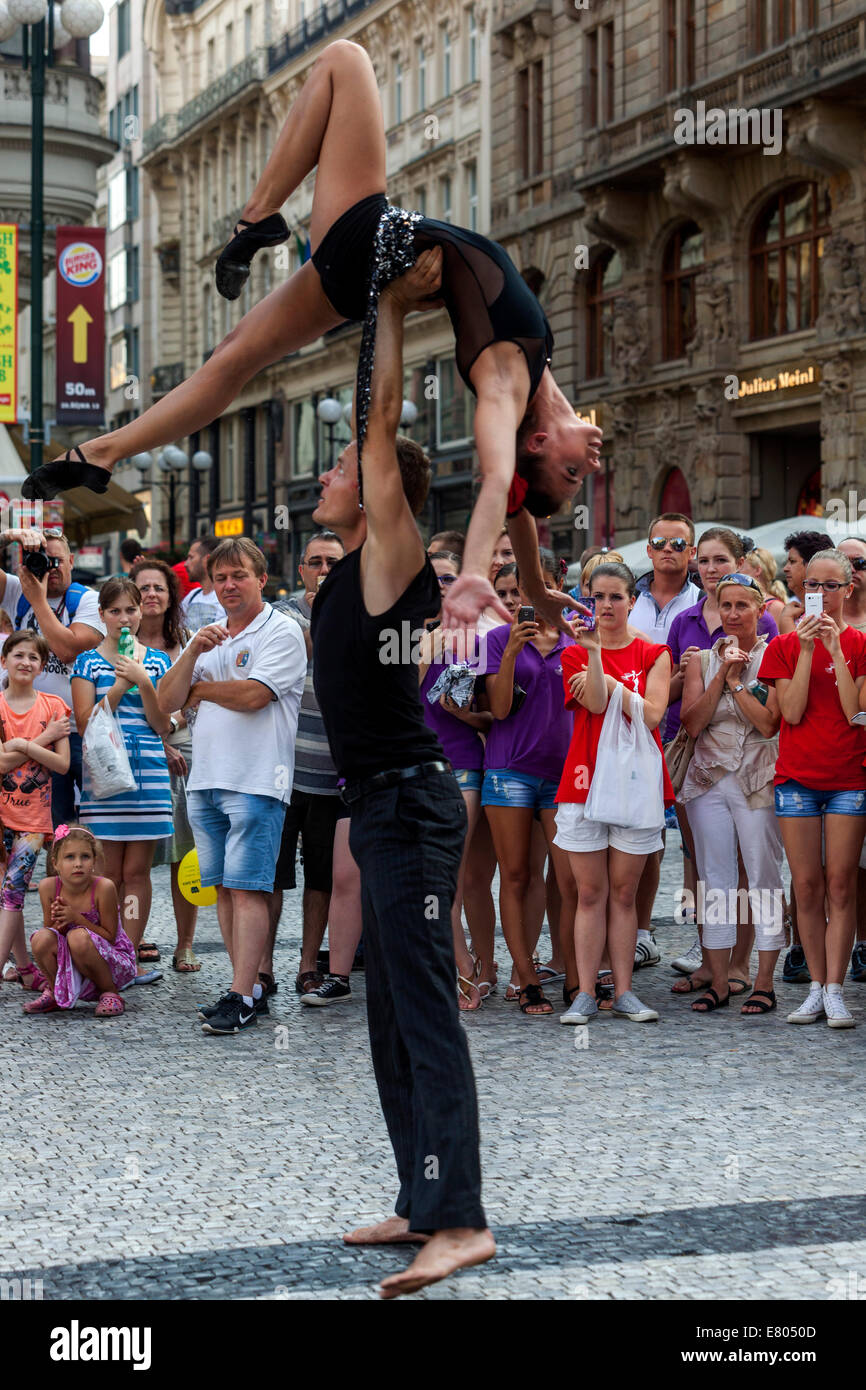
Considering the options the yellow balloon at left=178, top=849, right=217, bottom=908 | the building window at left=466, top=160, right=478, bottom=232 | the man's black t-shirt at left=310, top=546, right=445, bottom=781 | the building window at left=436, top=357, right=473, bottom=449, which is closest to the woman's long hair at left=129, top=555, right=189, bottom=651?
the yellow balloon at left=178, top=849, right=217, bottom=908

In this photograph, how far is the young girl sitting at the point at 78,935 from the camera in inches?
315

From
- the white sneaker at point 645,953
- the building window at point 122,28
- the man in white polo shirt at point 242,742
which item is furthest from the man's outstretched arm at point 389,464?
the building window at point 122,28

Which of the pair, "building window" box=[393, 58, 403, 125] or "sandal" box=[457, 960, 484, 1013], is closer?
"sandal" box=[457, 960, 484, 1013]

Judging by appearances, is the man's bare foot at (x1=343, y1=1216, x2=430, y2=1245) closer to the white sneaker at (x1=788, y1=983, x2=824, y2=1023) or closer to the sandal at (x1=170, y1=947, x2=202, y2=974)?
the white sneaker at (x1=788, y1=983, x2=824, y2=1023)

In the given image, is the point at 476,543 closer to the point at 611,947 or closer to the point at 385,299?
the point at 385,299

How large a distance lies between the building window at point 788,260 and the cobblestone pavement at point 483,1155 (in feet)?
68.7

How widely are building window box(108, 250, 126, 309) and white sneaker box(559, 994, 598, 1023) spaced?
63.6 m

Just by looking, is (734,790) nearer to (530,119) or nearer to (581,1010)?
(581,1010)

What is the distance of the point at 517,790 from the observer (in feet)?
27.4

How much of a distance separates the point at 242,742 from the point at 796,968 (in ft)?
10.0

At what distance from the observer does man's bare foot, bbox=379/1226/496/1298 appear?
13.3 ft
